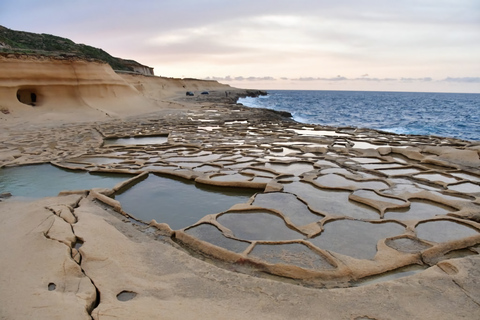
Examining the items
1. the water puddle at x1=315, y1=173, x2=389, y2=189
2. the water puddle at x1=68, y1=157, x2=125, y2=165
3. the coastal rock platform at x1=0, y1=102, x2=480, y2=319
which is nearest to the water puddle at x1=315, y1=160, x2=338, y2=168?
the coastal rock platform at x1=0, y1=102, x2=480, y2=319

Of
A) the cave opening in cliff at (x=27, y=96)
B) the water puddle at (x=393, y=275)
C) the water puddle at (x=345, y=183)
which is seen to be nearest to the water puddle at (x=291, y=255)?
the water puddle at (x=393, y=275)

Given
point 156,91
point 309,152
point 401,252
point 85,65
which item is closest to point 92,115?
point 85,65

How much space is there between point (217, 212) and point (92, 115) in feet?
45.0

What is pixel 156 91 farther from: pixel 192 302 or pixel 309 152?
pixel 192 302

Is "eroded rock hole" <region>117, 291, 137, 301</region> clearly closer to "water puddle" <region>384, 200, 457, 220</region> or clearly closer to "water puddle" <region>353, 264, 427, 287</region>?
"water puddle" <region>353, 264, 427, 287</region>

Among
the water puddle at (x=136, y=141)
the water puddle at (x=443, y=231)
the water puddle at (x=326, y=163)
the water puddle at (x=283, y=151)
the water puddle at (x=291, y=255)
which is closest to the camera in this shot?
the water puddle at (x=291, y=255)

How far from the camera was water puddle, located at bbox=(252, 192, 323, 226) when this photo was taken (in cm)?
451

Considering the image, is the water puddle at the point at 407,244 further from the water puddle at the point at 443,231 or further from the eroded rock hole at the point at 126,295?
the eroded rock hole at the point at 126,295

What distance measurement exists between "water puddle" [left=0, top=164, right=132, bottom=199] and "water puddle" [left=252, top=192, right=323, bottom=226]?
2.84 m

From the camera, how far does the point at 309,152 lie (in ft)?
28.9

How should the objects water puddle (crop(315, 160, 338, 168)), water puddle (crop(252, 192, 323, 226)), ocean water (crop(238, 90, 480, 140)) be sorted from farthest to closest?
ocean water (crop(238, 90, 480, 140)) → water puddle (crop(315, 160, 338, 168)) → water puddle (crop(252, 192, 323, 226))

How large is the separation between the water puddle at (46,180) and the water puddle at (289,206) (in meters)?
2.84

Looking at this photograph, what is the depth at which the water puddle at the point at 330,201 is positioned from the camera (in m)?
4.72

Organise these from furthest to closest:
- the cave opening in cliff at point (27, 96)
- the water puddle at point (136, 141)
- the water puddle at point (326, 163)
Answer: the cave opening in cliff at point (27, 96), the water puddle at point (136, 141), the water puddle at point (326, 163)
